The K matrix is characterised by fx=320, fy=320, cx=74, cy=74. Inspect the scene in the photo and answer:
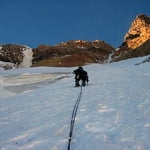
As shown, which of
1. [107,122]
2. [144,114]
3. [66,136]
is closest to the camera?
[66,136]

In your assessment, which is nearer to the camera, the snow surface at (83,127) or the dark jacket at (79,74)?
the snow surface at (83,127)

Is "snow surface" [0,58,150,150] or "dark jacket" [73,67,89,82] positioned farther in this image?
"dark jacket" [73,67,89,82]

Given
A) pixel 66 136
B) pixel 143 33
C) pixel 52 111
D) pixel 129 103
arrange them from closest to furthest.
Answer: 1. pixel 66 136
2. pixel 52 111
3. pixel 129 103
4. pixel 143 33

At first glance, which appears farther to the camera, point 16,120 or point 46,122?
point 16,120

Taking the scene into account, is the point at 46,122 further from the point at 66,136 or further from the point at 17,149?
the point at 17,149

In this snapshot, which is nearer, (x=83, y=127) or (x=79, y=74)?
(x=83, y=127)

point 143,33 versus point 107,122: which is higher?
point 143,33

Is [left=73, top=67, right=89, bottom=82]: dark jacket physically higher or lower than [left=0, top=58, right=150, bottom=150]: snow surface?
higher

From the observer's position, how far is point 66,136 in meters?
8.30

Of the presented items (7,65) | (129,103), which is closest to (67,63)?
(7,65)

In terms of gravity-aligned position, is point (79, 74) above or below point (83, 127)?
above

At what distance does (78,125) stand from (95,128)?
638mm

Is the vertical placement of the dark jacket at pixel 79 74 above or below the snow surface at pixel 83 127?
above

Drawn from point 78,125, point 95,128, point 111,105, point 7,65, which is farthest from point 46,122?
point 7,65
